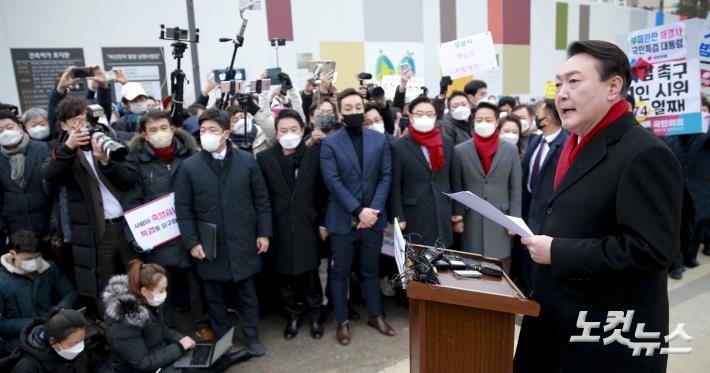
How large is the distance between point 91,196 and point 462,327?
309 centimetres

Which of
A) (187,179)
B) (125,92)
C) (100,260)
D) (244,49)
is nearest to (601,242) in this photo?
(187,179)

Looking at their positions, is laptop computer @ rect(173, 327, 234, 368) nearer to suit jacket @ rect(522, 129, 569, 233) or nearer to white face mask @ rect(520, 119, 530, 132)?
suit jacket @ rect(522, 129, 569, 233)

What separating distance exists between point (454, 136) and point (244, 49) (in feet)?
20.9

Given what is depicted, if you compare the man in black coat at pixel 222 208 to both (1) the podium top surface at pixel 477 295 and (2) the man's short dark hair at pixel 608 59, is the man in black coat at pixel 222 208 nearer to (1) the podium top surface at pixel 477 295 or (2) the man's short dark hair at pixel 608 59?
(1) the podium top surface at pixel 477 295

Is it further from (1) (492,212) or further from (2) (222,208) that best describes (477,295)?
(2) (222,208)

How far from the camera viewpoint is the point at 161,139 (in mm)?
3717

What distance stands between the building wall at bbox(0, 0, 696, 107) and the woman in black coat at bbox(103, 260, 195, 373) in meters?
6.31

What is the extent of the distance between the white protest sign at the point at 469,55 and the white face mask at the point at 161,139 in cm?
469

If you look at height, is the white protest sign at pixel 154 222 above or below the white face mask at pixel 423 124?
Result: below

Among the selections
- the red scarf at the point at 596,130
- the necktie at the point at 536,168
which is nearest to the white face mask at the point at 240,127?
the necktie at the point at 536,168

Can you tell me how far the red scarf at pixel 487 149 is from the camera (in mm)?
4246

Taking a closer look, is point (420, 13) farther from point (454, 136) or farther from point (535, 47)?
point (454, 136)

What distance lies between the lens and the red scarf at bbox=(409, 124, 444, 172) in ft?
Result: 13.1

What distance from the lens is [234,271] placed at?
365 centimetres
